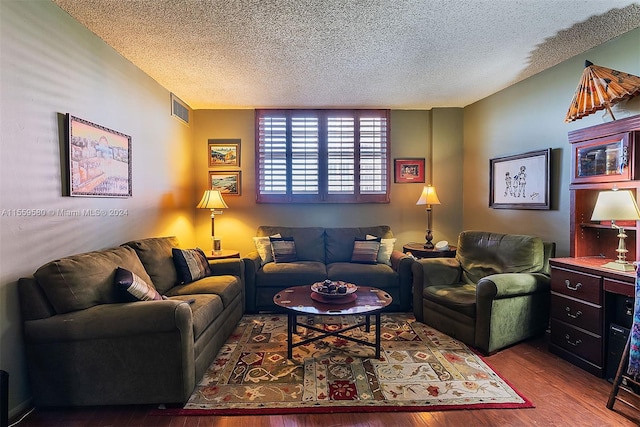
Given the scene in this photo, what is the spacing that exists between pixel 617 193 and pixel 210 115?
4.51 m

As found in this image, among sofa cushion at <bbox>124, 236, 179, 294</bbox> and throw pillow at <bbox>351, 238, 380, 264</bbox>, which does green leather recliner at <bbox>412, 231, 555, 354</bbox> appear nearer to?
throw pillow at <bbox>351, 238, 380, 264</bbox>

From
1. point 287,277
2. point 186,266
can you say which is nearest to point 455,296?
point 287,277

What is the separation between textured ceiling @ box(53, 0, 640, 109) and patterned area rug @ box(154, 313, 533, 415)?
2612 millimetres

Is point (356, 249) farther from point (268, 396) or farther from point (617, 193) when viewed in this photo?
point (617, 193)

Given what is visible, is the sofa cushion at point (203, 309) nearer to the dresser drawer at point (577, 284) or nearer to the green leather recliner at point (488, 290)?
the green leather recliner at point (488, 290)

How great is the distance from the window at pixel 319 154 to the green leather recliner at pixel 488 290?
1508 millimetres

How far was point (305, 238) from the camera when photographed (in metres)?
4.05

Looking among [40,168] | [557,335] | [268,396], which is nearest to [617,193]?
[557,335]

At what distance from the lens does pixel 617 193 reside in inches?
84.4

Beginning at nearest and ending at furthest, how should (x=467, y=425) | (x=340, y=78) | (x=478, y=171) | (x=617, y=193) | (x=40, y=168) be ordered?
(x=467, y=425) → (x=40, y=168) → (x=617, y=193) → (x=340, y=78) → (x=478, y=171)

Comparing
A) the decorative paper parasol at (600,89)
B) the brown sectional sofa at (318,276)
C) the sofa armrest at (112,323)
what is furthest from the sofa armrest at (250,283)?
the decorative paper parasol at (600,89)

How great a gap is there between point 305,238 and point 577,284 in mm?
2792

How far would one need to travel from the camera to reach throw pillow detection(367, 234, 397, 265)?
12.7 feet

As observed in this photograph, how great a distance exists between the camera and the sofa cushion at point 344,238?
4027 millimetres
